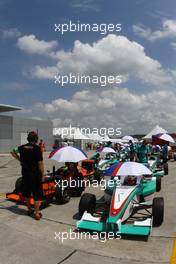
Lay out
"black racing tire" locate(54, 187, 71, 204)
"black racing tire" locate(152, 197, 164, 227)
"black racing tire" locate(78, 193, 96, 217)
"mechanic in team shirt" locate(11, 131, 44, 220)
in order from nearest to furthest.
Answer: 1. "black racing tire" locate(152, 197, 164, 227)
2. "black racing tire" locate(78, 193, 96, 217)
3. "mechanic in team shirt" locate(11, 131, 44, 220)
4. "black racing tire" locate(54, 187, 71, 204)

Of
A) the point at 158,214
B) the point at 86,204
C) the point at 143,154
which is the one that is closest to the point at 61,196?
the point at 86,204

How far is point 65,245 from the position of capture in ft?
15.9

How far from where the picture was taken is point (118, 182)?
701cm

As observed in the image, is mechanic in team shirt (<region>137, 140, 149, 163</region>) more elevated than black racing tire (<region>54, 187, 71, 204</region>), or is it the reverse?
mechanic in team shirt (<region>137, 140, 149, 163</region>)

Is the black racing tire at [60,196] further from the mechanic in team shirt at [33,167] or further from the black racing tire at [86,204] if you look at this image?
the black racing tire at [86,204]

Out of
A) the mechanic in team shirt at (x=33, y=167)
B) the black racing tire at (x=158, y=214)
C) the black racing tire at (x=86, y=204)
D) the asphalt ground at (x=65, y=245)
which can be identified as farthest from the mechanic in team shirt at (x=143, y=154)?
the mechanic in team shirt at (x=33, y=167)

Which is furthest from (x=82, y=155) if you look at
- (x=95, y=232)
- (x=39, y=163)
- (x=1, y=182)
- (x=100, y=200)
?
(x=1, y=182)

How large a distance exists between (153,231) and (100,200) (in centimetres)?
280

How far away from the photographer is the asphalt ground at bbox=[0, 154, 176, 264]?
14.3 ft

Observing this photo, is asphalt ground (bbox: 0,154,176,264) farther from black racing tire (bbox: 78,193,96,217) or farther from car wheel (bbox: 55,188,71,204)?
car wheel (bbox: 55,188,71,204)

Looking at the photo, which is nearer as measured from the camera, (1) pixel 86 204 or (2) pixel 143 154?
(1) pixel 86 204

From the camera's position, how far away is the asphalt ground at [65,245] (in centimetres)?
434

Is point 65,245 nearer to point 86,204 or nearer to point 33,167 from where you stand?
point 86,204

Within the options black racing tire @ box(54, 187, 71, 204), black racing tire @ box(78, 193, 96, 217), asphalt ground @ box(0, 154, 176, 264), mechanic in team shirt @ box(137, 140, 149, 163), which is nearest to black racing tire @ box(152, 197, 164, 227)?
asphalt ground @ box(0, 154, 176, 264)
